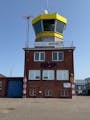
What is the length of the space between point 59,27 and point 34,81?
427 inches

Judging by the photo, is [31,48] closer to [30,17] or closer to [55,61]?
[55,61]

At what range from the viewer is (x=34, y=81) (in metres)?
38.2

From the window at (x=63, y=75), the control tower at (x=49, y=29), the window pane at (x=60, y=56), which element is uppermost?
the control tower at (x=49, y=29)

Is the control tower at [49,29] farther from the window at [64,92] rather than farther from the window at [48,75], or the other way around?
the window at [64,92]

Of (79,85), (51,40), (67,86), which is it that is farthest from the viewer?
(79,85)

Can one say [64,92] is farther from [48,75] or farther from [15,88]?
[15,88]

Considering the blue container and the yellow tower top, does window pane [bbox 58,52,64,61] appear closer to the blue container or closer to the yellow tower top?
the yellow tower top

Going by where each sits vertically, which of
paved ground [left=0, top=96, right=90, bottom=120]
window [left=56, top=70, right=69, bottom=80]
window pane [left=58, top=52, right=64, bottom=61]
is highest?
window pane [left=58, top=52, right=64, bottom=61]

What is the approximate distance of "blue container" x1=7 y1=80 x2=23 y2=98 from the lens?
40938 mm

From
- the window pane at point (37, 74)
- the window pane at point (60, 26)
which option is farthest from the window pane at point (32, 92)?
the window pane at point (60, 26)

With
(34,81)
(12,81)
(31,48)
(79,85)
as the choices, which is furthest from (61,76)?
(79,85)

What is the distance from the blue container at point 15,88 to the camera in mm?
40938

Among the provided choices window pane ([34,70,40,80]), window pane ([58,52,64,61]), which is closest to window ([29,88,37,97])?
window pane ([34,70,40,80])

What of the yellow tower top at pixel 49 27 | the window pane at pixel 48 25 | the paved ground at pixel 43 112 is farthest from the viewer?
the window pane at pixel 48 25
